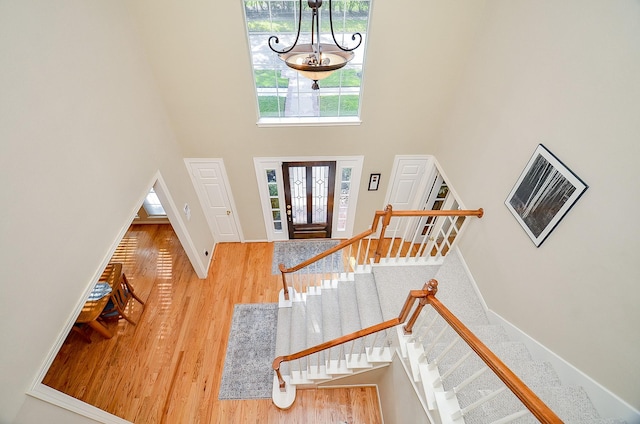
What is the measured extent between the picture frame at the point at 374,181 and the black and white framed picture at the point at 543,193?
7.12 ft

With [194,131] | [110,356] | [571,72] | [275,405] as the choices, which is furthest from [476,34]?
[110,356]

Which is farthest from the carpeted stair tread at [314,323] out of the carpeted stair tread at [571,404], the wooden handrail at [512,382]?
the carpeted stair tread at [571,404]

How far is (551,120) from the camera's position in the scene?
2.28 m

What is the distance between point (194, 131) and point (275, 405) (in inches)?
148

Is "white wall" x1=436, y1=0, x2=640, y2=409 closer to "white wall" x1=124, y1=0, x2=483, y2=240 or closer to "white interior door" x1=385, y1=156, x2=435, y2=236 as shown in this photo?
"white wall" x1=124, y1=0, x2=483, y2=240

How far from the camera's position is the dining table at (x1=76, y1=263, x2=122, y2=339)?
3.51m

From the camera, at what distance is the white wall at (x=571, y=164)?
175cm

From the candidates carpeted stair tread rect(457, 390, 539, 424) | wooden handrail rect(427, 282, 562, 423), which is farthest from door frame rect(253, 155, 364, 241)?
carpeted stair tread rect(457, 390, 539, 424)

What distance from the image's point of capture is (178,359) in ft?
12.6

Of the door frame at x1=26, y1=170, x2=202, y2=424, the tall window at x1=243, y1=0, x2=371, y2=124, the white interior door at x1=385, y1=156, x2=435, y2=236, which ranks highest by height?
the tall window at x1=243, y1=0, x2=371, y2=124

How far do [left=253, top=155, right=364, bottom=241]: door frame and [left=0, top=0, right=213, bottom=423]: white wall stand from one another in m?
1.78

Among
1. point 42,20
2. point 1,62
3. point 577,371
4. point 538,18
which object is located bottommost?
point 577,371

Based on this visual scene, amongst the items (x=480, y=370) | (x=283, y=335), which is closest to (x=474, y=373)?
(x=480, y=370)

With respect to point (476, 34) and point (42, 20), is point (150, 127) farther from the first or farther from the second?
point (476, 34)
